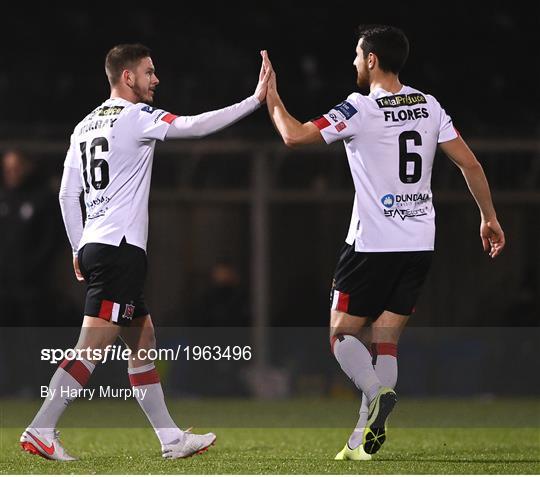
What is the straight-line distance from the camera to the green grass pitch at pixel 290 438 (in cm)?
658

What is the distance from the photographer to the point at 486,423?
32.4 ft

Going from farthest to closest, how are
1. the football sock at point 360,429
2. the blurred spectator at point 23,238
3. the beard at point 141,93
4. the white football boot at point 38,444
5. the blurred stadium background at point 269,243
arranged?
the blurred stadium background at point 269,243 < the blurred spectator at point 23,238 < the beard at point 141,93 < the football sock at point 360,429 < the white football boot at point 38,444

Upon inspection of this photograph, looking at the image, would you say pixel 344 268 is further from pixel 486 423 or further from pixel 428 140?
pixel 486 423

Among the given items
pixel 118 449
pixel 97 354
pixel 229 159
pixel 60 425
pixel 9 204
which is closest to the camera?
pixel 97 354

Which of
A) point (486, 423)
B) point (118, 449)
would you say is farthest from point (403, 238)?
point (486, 423)

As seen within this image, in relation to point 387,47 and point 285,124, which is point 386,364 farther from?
point 387,47

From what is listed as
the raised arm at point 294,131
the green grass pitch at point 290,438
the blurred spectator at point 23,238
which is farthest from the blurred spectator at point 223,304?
the raised arm at point 294,131

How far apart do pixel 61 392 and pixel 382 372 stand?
1.56 metres

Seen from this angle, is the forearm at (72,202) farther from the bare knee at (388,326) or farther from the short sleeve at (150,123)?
the bare knee at (388,326)

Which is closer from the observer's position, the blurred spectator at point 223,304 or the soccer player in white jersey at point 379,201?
the soccer player in white jersey at point 379,201

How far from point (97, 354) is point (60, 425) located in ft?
9.23

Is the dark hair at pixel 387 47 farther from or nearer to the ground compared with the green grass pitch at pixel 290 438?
farther from the ground

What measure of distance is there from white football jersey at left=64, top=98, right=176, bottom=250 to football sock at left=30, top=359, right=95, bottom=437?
0.61 m

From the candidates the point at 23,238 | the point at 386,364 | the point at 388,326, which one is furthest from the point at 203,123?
the point at 23,238
